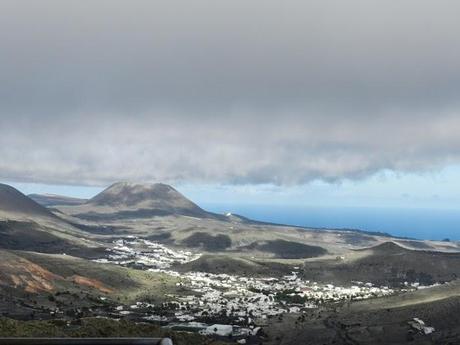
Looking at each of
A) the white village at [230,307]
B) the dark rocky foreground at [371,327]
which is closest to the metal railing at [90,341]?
the dark rocky foreground at [371,327]

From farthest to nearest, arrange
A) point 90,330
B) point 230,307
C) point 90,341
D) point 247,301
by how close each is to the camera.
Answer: point 247,301
point 230,307
point 90,330
point 90,341

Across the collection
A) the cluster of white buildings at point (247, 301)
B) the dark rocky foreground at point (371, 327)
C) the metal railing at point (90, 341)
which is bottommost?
the cluster of white buildings at point (247, 301)

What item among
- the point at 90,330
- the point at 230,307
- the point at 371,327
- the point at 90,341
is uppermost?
the point at 90,341

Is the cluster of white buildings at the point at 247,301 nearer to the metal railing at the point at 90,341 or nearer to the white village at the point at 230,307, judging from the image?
the white village at the point at 230,307

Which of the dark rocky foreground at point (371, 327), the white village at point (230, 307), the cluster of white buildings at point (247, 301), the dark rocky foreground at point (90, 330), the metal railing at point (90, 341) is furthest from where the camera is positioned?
the cluster of white buildings at point (247, 301)

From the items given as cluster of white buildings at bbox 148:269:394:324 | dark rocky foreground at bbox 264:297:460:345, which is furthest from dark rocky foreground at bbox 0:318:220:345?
cluster of white buildings at bbox 148:269:394:324

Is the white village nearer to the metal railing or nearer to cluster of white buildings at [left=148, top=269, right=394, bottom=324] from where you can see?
cluster of white buildings at [left=148, top=269, right=394, bottom=324]

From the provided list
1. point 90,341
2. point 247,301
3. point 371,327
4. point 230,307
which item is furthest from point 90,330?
point 247,301

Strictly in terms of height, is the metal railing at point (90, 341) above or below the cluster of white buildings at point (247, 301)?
above

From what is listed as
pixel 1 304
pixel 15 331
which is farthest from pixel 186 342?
pixel 1 304

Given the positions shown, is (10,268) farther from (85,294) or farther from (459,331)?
(459,331)

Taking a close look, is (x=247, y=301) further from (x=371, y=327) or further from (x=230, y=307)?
(x=371, y=327)
